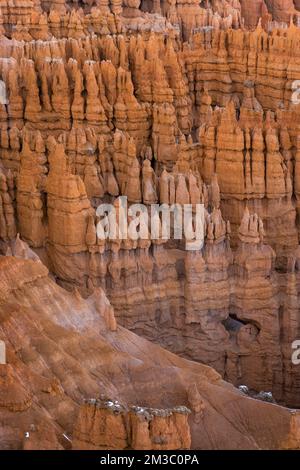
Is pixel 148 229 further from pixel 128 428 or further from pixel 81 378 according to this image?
pixel 128 428

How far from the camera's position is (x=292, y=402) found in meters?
22.7

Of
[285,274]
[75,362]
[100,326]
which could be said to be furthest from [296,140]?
[75,362]

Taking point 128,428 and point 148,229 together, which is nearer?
point 128,428

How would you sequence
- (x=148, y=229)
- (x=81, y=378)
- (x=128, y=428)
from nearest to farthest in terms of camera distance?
1. (x=128, y=428)
2. (x=81, y=378)
3. (x=148, y=229)

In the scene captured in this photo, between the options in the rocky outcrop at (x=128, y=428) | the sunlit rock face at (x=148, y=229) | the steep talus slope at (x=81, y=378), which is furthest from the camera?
the sunlit rock face at (x=148, y=229)

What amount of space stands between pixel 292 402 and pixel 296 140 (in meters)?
5.28

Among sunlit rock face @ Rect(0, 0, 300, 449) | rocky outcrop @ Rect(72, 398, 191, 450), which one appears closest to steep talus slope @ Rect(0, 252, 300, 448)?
sunlit rock face @ Rect(0, 0, 300, 449)

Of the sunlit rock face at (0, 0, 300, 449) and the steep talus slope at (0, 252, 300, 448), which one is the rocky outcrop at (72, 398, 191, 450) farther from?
the steep talus slope at (0, 252, 300, 448)

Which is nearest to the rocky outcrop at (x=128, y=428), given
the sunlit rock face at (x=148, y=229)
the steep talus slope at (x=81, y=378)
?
the sunlit rock face at (x=148, y=229)

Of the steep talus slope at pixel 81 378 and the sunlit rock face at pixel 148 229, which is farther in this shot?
the sunlit rock face at pixel 148 229

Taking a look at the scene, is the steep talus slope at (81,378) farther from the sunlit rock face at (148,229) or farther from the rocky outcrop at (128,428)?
the rocky outcrop at (128,428)

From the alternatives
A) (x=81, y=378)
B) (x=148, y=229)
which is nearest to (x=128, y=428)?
(x=81, y=378)

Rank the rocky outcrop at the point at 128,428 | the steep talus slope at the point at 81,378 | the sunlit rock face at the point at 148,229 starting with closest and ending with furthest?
the rocky outcrop at the point at 128,428 < the steep talus slope at the point at 81,378 < the sunlit rock face at the point at 148,229

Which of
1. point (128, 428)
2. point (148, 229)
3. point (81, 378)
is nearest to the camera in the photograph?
point (128, 428)
